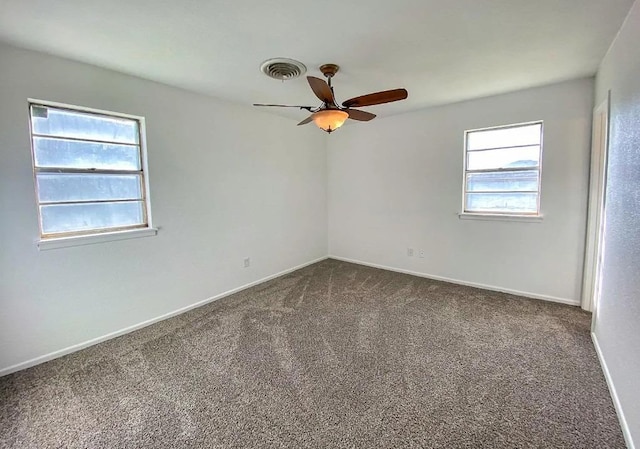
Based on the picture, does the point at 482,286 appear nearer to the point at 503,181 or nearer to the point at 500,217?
the point at 500,217

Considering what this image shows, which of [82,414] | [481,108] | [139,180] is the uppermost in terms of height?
[481,108]

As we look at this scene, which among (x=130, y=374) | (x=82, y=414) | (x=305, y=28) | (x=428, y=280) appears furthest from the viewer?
(x=428, y=280)

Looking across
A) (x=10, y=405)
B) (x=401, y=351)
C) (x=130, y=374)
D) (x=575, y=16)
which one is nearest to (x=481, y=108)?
(x=575, y=16)

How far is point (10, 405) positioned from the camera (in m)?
1.94

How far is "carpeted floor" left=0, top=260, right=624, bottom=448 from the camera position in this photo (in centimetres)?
167

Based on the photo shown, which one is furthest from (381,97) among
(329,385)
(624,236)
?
(329,385)

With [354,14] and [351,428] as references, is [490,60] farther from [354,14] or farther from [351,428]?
[351,428]

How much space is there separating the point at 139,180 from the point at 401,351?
9.70ft

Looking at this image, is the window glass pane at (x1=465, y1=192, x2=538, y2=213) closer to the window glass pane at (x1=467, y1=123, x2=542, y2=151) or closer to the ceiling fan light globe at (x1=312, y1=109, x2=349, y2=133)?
the window glass pane at (x1=467, y1=123, x2=542, y2=151)

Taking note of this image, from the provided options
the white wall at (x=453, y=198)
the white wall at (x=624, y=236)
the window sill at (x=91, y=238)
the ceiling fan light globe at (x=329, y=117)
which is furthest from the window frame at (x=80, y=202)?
the white wall at (x=624, y=236)

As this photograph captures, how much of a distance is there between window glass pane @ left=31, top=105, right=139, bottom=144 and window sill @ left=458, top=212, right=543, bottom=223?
395cm

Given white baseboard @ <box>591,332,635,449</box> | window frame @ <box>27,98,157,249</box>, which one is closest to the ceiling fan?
window frame @ <box>27,98,157,249</box>

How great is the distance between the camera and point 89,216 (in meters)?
2.71

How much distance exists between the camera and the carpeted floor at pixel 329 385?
65.7 inches
